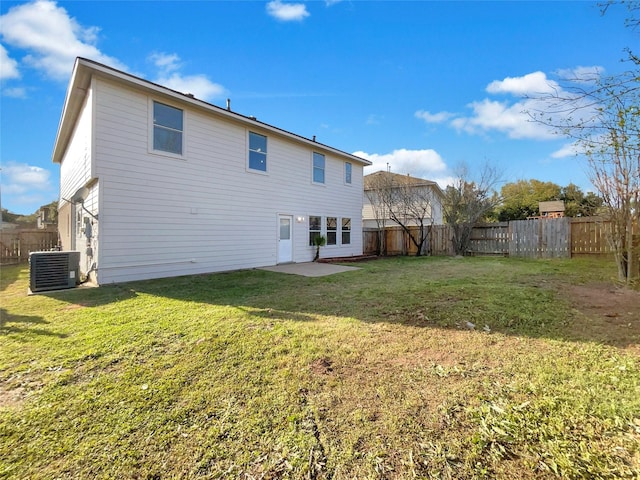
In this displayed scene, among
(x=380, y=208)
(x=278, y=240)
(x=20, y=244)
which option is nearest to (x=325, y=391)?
(x=278, y=240)

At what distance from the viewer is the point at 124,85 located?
735 centimetres

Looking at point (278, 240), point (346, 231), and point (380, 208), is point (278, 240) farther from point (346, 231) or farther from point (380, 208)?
point (380, 208)

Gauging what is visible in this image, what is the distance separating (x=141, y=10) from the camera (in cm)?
752

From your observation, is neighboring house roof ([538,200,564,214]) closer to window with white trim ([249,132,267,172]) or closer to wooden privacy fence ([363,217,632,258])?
wooden privacy fence ([363,217,632,258])

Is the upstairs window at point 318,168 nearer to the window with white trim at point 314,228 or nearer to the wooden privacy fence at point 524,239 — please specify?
the window with white trim at point 314,228

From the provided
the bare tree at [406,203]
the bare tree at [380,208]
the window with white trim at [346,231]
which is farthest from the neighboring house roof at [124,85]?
the bare tree at [380,208]

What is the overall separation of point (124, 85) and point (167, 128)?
1.32m

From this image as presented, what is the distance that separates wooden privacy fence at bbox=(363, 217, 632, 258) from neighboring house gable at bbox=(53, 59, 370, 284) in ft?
21.5

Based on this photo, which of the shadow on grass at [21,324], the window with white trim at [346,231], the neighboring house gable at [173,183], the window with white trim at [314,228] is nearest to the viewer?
the shadow on grass at [21,324]

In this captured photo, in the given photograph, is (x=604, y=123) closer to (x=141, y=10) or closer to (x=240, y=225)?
(x=240, y=225)

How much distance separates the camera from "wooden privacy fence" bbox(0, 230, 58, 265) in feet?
41.8

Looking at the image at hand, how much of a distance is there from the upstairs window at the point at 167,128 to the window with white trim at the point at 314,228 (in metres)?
6.03

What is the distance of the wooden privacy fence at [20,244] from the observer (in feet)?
41.8

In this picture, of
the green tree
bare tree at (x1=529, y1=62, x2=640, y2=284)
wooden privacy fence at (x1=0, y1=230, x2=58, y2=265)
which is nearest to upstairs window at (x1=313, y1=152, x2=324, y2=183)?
bare tree at (x1=529, y1=62, x2=640, y2=284)
